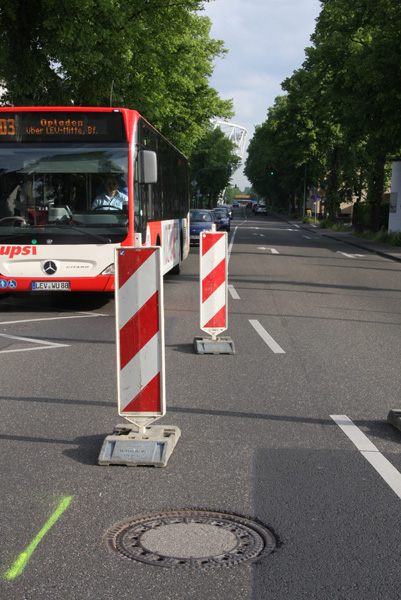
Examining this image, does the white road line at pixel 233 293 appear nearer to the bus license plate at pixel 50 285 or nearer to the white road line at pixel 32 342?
the bus license plate at pixel 50 285

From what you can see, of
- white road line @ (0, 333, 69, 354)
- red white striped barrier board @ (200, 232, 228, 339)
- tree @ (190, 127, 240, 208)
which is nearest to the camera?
white road line @ (0, 333, 69, 354)

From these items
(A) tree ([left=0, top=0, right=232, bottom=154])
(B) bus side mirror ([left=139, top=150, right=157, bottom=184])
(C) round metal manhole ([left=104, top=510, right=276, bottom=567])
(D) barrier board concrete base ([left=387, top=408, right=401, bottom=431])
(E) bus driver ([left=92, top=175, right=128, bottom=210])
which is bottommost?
(D) barrier board concrete base ([left=387, top=408, right=401, bottom=431])

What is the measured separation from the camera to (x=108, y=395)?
22.1 ft

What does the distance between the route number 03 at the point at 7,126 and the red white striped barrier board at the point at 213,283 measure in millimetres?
4694

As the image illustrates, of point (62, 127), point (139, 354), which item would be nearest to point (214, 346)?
point (139, 354)

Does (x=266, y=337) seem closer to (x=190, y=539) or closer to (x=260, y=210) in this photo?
(x=190, y=539)

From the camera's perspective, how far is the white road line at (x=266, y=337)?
30.4 ft

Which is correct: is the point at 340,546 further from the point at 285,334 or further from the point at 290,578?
the point at 285,334

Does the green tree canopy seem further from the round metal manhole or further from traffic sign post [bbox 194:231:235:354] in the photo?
the round metal manhole

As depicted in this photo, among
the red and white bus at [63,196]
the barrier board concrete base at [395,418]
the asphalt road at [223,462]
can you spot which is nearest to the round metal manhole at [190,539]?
the asphalt road at [223,462]

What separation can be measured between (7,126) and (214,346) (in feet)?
18.4

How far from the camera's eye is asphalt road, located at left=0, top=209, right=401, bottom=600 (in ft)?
10.9

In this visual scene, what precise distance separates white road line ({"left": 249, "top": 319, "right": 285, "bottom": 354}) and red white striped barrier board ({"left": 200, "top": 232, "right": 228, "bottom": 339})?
691 mm

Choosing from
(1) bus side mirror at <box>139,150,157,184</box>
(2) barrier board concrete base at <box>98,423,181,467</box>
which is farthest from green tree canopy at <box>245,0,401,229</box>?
(2) barrier board concrete base at <box>98,423,181,467</box>
